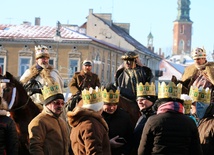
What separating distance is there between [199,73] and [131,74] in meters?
1.41

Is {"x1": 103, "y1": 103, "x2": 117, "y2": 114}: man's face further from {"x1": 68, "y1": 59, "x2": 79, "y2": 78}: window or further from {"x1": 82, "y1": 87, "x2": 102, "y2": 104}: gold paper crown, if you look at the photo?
{"x1": 68, "y1": 59, "x2": 79, "y2": 78}: window

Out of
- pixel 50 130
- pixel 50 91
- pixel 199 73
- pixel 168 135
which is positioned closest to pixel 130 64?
pixel 199 73

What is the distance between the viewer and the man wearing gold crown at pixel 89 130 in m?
9.11

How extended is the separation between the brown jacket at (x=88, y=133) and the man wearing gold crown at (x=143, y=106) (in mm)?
1378

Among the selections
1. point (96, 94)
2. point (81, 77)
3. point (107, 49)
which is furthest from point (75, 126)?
point (107, 49)

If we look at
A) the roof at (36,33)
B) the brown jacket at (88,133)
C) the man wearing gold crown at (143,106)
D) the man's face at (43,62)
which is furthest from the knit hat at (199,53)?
the roof at (36,33)

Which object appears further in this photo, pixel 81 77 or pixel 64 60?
pixel 64 60

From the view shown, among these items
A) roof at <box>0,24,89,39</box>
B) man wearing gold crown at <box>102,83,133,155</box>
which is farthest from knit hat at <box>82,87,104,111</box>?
roof at <box>0,24,89,39</box>

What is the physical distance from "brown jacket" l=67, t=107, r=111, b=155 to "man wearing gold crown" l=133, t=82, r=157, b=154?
1.38 meters

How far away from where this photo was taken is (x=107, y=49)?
70750 millimetres

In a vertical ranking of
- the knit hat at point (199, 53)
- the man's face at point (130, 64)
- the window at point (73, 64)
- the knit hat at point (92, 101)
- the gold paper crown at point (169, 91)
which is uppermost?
the knit hat at point (199, 53)

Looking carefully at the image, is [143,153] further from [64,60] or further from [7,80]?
[64,60]

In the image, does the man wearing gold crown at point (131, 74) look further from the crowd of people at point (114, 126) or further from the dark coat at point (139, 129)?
the dark coat at point (139, 129)

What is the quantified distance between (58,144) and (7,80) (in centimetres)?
151
